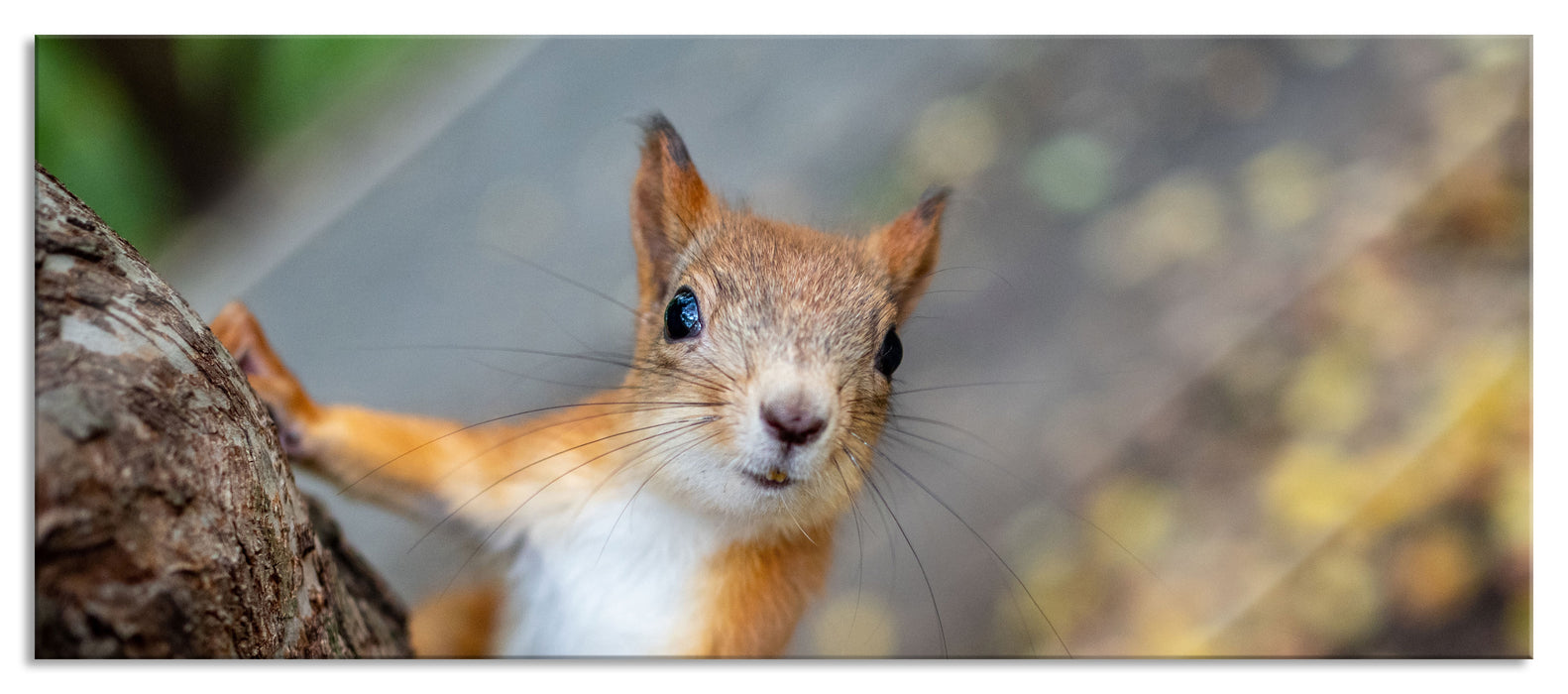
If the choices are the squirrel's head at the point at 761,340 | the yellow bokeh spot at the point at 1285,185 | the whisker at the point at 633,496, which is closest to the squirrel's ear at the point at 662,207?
the squirrel's head at the point at 761,340

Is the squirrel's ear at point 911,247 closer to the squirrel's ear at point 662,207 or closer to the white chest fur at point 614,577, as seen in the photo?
the squirrel's ear at point 662,207

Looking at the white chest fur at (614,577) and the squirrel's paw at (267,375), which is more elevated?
the squirrel's paw at (267,375)

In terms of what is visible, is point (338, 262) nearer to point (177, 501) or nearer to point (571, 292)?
point (571, 292)

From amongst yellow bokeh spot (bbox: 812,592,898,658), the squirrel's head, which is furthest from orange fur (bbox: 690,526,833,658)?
yellow bokeh spot (bbox: 812,592,898,658)

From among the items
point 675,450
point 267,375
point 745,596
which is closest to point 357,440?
point 267,375

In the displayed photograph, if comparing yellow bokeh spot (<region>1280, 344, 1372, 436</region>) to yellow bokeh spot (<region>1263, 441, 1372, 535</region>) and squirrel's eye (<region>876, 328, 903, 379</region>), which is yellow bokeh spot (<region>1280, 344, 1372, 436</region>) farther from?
squirrel's eye (<region>876, 328, 903, 379</region>)

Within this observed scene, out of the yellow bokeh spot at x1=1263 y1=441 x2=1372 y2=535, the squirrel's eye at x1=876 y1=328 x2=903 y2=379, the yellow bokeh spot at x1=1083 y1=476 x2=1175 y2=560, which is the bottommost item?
the yellow bokeh spot at x1=1083 y1=476 x2=1175 y2=560

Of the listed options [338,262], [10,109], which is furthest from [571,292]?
[10,109]

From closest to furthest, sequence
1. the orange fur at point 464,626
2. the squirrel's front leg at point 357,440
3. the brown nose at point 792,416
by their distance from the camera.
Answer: the brown nose at point 792,416 → the squirrel's front leg at point 357,440 → the orange fur at point 464,626
